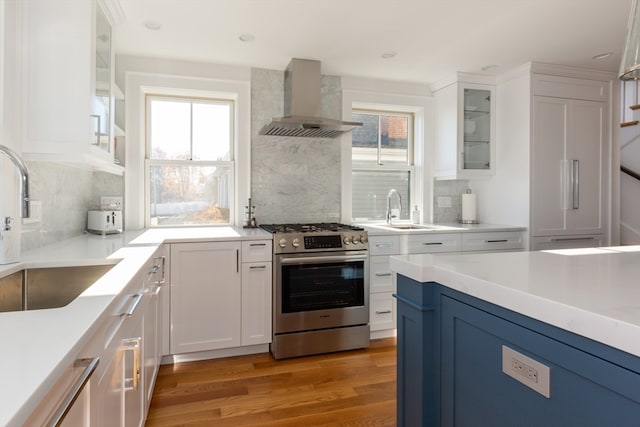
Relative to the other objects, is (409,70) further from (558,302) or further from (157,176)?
(558,302)

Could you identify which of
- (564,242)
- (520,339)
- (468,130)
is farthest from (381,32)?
(564,242)

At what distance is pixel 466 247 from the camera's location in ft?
11.0

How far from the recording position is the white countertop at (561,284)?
0.77 meters

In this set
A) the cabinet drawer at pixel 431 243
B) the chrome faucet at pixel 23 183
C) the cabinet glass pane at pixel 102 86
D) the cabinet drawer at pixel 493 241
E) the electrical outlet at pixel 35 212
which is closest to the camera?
the chrome faucet at pixel 23 183

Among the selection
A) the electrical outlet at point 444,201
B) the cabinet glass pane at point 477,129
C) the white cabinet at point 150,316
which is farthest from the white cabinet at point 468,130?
the white cabinet at point 150,316

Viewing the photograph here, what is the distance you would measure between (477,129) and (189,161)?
277 cm

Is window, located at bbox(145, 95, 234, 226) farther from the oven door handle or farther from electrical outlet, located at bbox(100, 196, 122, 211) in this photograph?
the oven door handle

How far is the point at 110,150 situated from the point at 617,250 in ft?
8.91

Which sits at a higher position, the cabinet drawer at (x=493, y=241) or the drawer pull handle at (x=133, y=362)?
the cabinet drawer at (x=493, y=241)

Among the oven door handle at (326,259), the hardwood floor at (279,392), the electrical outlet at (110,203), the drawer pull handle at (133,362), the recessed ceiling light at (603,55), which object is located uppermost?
the recessed ceiling light at (603,55)

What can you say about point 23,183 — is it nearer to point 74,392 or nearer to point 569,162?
point 74,392

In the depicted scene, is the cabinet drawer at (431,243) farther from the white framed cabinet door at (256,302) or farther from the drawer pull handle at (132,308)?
the drawer pull handle at (132,308)

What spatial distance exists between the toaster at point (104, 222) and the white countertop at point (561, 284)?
212cm

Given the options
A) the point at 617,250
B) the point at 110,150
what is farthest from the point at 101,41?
the point at 617,250
